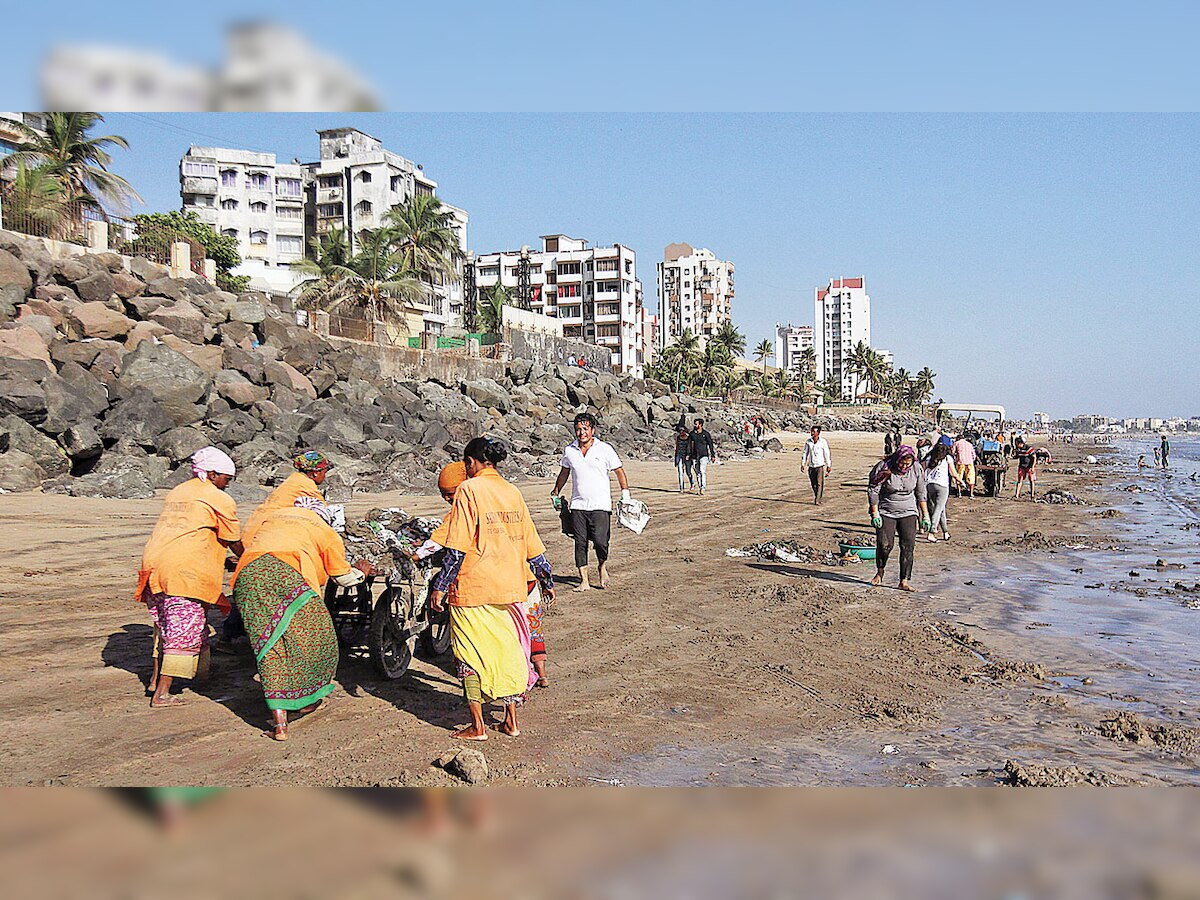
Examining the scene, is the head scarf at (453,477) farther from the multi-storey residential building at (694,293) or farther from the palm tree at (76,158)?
the multi-storey residential building at (694,293)

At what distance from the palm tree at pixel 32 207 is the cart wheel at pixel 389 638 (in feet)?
81.7

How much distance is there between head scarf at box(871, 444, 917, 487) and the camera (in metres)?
9.05

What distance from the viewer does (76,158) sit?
33656 millimetres

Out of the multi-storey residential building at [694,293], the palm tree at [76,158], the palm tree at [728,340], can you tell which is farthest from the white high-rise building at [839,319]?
the palm tree at [76,158]

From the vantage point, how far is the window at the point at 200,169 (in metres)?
69.6

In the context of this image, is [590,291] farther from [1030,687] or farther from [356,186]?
[1030,687]

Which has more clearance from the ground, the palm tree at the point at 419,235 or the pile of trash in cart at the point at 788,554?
the palm tree at the point at 419,235

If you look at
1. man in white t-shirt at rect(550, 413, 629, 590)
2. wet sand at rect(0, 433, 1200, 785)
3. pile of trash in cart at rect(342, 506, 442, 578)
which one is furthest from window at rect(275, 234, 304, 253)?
pile of trash in cart at rect(342, 506, 442, 578)

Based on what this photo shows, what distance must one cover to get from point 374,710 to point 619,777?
1.77m

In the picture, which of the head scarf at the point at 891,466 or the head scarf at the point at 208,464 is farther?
the head scarf at the point at 891,466

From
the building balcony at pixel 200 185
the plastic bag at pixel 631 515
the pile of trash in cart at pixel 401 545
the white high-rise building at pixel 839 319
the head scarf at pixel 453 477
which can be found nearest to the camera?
the head scarf at pixel 453 477

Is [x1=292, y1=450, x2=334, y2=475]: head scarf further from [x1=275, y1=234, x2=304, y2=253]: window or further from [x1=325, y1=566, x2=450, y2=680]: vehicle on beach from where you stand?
[x1=275, y1=234, x2=304, y2=253]: window

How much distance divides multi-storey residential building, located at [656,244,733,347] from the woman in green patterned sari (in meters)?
121

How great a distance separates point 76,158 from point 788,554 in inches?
1307
